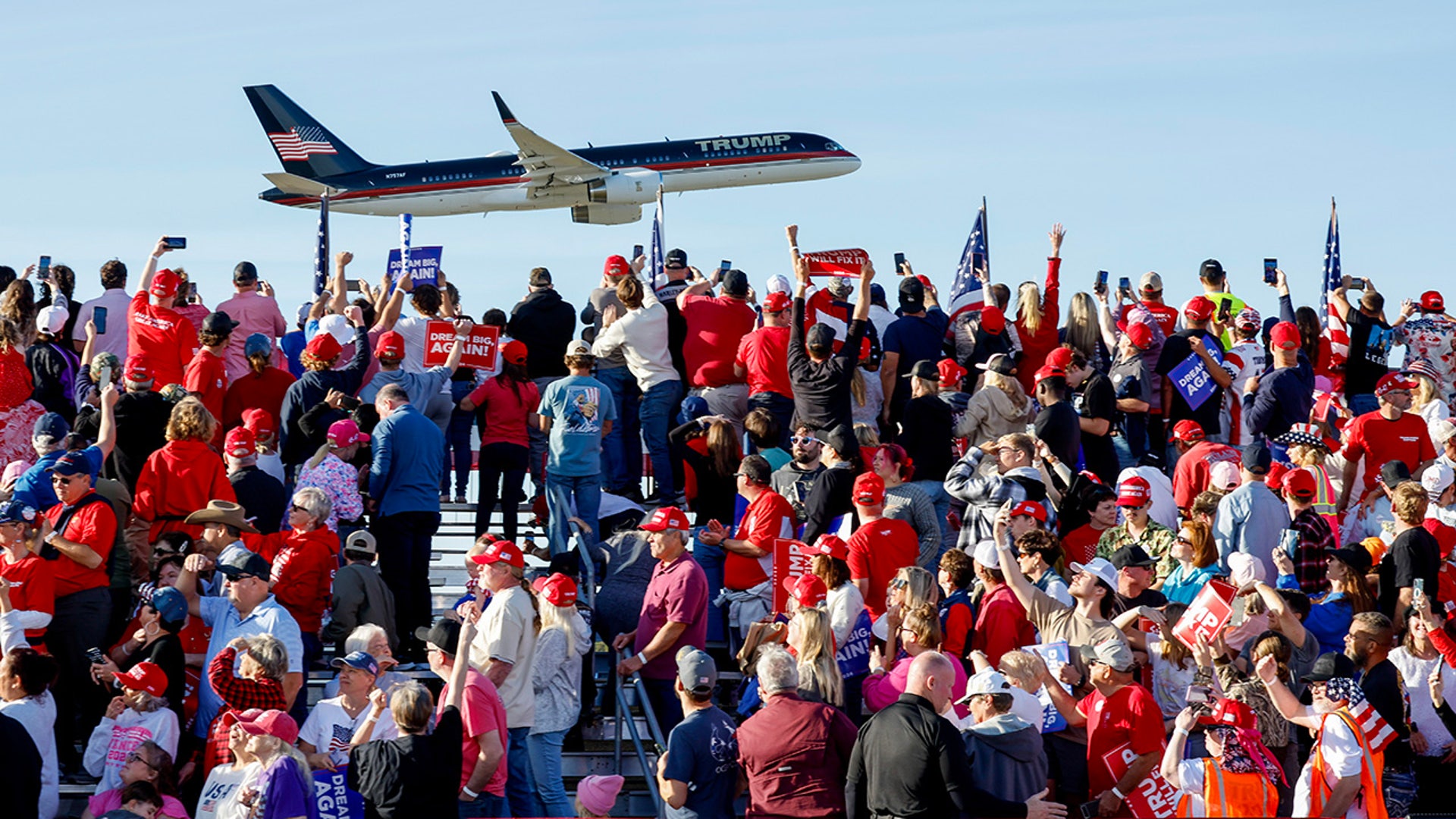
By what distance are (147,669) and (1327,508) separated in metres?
7.71

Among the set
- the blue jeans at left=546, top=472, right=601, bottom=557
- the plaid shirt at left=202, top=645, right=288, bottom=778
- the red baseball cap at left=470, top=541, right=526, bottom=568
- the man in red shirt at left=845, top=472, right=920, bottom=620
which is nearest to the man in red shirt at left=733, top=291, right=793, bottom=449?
the blue jeans at left=546, top=472, right=601, bottom=557

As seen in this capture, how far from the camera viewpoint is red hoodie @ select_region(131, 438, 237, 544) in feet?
32.3

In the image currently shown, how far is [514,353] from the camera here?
1201 centimetres

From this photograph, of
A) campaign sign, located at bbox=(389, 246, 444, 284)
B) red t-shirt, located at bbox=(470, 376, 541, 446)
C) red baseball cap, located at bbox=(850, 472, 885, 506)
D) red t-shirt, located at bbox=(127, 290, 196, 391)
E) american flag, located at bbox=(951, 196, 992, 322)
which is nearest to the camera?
red baseball cap, located at bbox=(850, 472, 885, 506)

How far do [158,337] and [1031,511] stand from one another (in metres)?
6.51

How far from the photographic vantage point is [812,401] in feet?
38.9

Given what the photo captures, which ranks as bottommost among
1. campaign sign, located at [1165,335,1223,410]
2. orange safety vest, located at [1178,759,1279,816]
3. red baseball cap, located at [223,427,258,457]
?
orange safety vest, located at [1178,759,1279,816]

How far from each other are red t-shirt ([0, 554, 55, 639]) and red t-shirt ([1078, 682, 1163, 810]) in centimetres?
538

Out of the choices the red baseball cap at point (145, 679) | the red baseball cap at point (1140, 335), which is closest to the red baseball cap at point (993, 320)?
the red baseball cap at point (1140, 335)

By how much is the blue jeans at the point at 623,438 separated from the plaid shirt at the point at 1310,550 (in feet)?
16.1

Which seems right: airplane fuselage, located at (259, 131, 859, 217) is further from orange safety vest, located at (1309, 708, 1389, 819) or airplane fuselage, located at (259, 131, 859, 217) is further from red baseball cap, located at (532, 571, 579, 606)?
orange safety vest, located at (1309, 708, 1389, 819)

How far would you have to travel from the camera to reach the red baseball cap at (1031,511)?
948 cm

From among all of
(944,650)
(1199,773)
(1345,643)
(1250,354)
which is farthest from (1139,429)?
(1199,773)

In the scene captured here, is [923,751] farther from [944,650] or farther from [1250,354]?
[1250,354]
